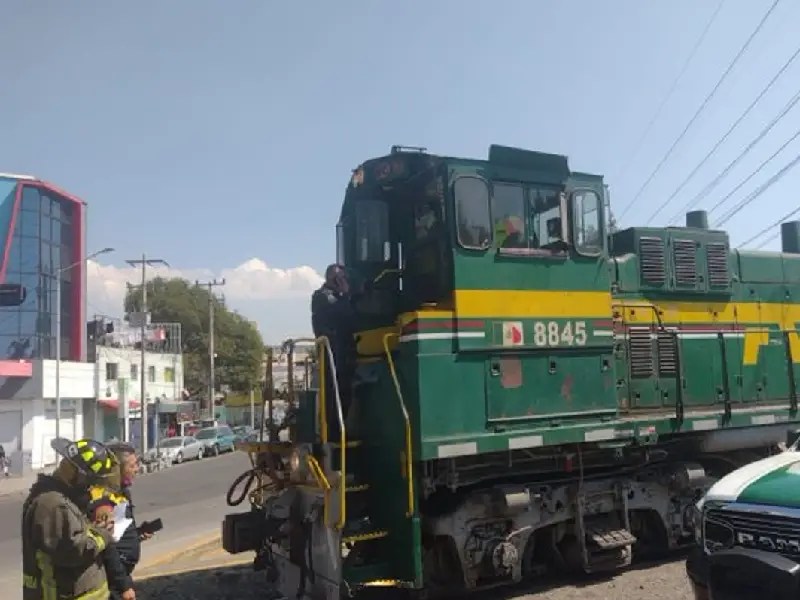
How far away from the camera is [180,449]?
3722 centimetres

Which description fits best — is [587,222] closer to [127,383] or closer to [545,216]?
[545,216]

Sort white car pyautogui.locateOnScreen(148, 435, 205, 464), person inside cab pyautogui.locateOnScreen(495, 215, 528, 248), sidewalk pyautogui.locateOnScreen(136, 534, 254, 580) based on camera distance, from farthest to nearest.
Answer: white car pyautogui.locateOnScreen(148, 435, 205, 464)
sidewalk pyautogui.locateOnScreen(136, 534, 254, 580)
person inside cab pyautogui.locateOnScreen(495, 215, 528, 248)

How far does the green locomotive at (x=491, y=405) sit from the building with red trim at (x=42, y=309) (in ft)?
95.9

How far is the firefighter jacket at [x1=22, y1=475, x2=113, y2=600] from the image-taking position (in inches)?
167

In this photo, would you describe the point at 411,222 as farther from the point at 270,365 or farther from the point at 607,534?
the point at 607,534

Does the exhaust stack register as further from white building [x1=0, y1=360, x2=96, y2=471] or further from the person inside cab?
white building [x1=0, y1=360, x2=96, y2=471]

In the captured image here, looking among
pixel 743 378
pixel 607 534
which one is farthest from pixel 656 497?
pixel 743 378

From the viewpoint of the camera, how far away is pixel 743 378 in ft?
30.6

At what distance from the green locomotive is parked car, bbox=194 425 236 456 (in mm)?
34778

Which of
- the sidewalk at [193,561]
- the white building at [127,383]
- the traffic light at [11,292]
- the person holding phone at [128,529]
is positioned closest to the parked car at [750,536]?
the person holding phone at [128,529]

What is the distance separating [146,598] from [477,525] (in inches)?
141

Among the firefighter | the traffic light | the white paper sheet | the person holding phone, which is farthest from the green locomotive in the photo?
the traffic light

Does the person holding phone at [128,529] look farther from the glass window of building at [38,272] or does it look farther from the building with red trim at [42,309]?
the glass window of building at [38,272]

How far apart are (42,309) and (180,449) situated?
34.3 feet
